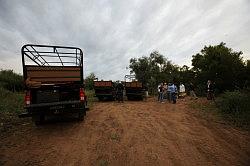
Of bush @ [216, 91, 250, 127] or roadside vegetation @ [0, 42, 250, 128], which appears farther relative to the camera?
roadside vegetation @ [0, 42, 250, 128]

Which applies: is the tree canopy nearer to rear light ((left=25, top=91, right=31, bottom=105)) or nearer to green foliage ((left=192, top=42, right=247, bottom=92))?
green foliage ((left=192, top=42, right=247, bottom=92))

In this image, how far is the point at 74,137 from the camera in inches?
320

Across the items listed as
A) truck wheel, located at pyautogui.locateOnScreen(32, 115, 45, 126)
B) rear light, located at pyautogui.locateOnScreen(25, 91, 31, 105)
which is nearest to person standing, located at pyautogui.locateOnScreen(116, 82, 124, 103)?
truck wheel, located at pyautogui.locateOnScreen(32, 115, 45, 126)

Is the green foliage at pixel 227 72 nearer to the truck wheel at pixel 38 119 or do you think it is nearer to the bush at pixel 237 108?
the bush at pixel 237 108

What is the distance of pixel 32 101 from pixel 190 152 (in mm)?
5897

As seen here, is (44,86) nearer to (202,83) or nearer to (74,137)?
(74,137)

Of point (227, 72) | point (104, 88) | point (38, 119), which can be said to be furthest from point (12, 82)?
point (227, 72)

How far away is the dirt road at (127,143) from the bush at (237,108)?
1.09 m

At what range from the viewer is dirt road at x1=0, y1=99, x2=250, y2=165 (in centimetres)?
634

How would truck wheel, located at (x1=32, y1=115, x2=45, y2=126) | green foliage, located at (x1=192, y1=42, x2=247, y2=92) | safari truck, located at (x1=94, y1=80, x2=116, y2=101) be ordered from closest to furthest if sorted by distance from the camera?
1. truck wheel, located at (x1=32, y1=115, x2=45, y2=126)
2. safari truck, located at (x1=94, y1=80, x2=116, y2=101)
3. green foliage, located at (x1=192, y1=42, x2=247, y2=92)

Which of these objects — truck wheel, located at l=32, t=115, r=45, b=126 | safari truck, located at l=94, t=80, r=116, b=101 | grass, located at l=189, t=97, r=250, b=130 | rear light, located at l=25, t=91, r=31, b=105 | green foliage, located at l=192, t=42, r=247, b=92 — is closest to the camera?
rear light, located at l=25, t=91, r=31, b=105

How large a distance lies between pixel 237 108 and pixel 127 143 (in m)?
6.94

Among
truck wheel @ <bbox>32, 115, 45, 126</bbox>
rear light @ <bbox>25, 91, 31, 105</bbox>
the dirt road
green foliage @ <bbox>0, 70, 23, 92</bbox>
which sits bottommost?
the dirt road

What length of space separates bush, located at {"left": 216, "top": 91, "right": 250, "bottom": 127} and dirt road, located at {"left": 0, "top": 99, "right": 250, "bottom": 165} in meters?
1.09
